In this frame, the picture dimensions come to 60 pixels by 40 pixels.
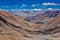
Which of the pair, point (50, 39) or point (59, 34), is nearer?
point (50, 39)

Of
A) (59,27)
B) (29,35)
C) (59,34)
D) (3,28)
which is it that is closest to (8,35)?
(3,28)

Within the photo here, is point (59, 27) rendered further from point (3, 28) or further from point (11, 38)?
point (11, 38)

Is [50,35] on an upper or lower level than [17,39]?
upper

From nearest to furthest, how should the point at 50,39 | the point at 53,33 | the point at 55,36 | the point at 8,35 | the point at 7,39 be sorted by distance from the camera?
the point at 7,39 < the point at 8,35 < the point at 50,39 < the point at 55,36 < the point at 53,33

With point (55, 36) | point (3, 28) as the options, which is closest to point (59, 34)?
point (55, 36)

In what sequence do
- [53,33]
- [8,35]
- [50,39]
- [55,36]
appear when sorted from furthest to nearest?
[53,33] → [55,36] → [50,39] → [8,35]

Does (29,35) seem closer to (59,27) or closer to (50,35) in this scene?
(50,35)

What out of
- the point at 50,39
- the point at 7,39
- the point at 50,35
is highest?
the point at 50,35

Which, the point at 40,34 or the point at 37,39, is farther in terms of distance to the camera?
the point at 40,34

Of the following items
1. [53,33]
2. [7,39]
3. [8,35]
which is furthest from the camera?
[53,33]
